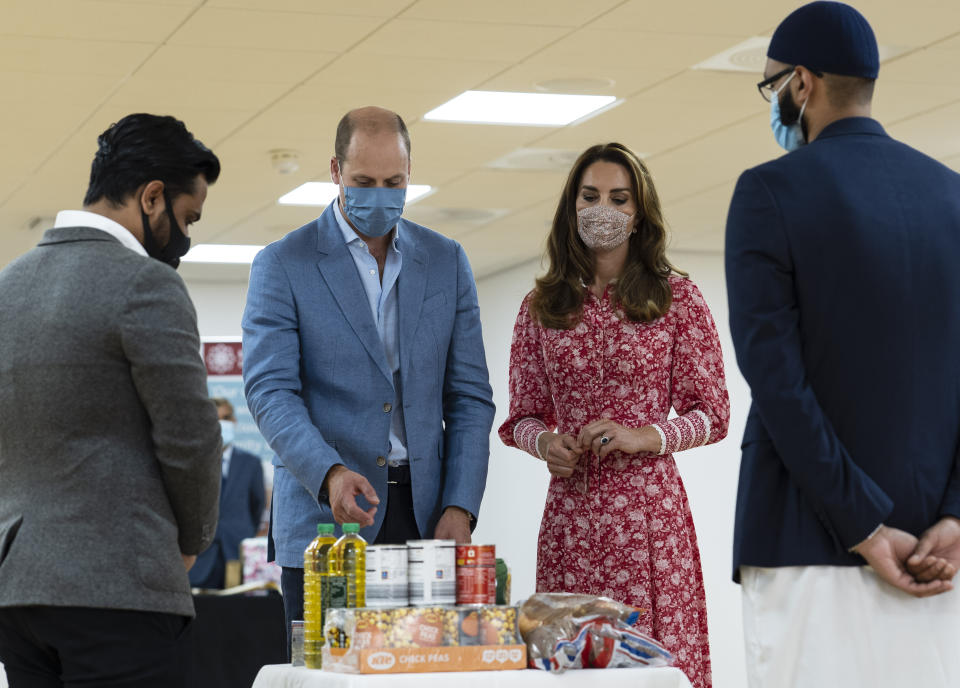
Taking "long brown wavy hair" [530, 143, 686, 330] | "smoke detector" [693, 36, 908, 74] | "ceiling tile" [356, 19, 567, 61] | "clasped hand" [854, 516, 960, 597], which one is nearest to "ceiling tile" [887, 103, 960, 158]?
"smoke detector" [693, 36, 908, 74]

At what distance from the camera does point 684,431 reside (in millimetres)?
3090

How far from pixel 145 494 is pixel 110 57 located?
14.2 ft

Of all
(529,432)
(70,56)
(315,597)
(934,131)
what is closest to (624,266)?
(529,432)

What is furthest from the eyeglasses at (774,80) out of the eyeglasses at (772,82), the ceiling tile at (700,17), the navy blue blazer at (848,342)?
the ceiling tile at (700,17)

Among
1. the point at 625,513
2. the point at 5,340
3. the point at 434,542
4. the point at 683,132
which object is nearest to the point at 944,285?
the point at 434,542

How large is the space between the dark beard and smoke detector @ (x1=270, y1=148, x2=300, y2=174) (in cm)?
589

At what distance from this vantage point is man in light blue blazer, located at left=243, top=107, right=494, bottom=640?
2820 mm

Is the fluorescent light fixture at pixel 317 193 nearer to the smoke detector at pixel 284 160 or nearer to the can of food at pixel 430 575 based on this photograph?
the smoke detector at pixel 284 160

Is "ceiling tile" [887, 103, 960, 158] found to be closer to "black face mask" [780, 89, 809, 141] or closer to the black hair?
"black face mask" [780, 89, 809, 141]

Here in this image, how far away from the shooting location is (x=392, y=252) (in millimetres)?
2998

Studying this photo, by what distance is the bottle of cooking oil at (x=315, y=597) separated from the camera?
2.39 m

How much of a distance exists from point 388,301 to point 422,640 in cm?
90

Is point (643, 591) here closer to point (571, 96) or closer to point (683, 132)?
point (571, 96)

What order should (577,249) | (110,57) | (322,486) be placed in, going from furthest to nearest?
(110,57) < (577,249) < (322,486)
